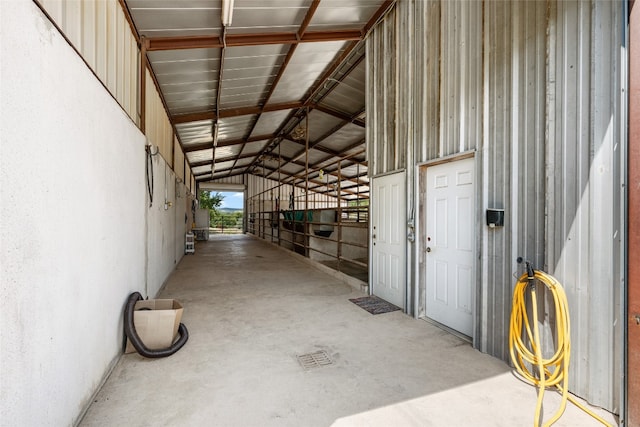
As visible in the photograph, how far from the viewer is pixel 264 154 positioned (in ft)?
46.6

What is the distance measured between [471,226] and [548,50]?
61.4 inches

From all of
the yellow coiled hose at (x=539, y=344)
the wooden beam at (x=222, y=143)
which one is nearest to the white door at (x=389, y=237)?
the yellow coiled hose at (x=539, y=344)

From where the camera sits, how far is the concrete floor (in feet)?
6.16

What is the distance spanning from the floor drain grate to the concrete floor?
0.06 meters

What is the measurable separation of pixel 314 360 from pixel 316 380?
315 mm

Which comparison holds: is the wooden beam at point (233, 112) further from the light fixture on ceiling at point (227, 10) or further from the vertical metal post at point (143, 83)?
the light fixture on ceiling at point (227, 10)

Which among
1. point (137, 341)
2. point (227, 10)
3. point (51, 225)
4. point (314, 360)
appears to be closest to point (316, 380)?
point (314, 360)

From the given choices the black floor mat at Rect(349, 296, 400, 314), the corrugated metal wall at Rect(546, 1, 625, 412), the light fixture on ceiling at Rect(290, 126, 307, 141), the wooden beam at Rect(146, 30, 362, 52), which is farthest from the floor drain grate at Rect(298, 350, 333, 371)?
the light fixture on ceiling at Rect(290, 126, 307, 141)

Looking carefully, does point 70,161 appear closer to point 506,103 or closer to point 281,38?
point 506,103

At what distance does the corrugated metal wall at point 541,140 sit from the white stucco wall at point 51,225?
Result: 311 centimetres

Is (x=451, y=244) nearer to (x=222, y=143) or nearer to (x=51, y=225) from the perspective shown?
(x=51, y=225)

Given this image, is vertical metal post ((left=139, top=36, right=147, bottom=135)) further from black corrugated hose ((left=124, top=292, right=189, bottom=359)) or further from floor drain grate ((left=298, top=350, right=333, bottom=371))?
floor drain grate ((left=298, top=350, right=333, bottom=371))

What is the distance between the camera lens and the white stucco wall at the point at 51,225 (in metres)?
1.22

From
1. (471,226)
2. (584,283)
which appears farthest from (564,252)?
(471,226)
